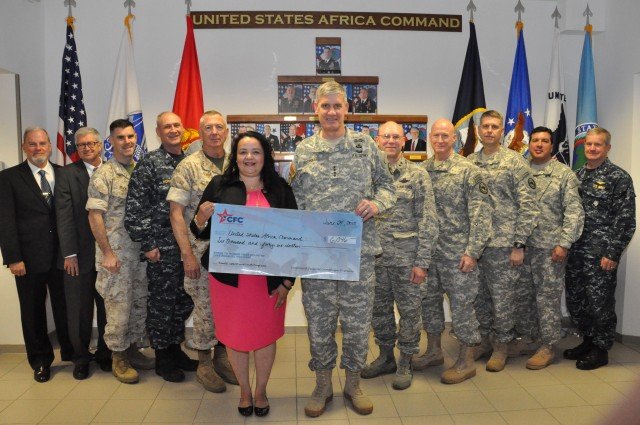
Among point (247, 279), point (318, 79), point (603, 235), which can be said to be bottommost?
point (247, 279)

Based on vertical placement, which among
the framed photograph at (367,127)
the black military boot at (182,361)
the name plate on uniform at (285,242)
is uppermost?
the framed photograph at (367,127)

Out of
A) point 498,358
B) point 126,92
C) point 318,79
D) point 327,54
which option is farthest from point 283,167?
point 498,358

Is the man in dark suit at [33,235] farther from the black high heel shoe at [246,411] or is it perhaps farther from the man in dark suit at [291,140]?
the man in dark suit at [291,140]

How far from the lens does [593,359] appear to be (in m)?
3.42

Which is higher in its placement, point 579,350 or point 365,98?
point 365,98

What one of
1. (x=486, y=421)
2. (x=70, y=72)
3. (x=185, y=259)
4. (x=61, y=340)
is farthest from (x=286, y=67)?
(x=486, y=421)

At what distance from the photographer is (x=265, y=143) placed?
2.62 meters

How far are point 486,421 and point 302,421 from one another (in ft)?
3.29

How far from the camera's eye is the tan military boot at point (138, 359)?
3.40 meters

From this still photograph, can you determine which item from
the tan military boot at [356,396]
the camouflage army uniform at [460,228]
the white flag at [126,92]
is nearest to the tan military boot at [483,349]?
the camouflage army uniform at [460,228]

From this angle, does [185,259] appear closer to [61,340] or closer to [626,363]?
[61,340]

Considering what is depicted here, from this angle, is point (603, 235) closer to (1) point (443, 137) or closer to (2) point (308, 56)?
(1) point (443, 137)

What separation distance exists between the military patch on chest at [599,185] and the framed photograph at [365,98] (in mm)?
1849

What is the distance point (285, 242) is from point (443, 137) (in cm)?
131
